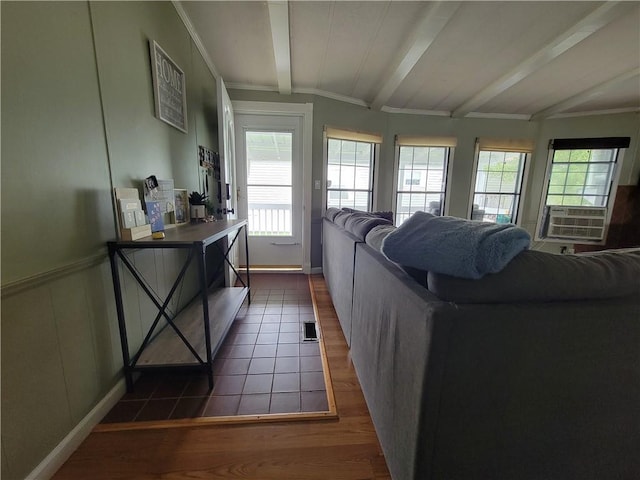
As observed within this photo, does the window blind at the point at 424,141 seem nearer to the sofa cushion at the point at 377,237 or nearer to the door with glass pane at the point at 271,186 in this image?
the door with glass pane at the point at 271,186

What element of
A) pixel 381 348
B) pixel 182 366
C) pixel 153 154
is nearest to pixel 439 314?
pixel 381 348

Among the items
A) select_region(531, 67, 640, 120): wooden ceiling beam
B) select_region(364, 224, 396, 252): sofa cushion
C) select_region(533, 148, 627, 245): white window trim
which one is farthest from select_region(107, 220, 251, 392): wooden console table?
select_region(533, 148, 627, 245): white window trim

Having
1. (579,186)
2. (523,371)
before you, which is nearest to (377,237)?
(523,371)

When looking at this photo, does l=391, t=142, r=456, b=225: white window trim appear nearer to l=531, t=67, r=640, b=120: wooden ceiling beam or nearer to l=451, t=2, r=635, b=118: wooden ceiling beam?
l=451, t=2, r=635, b=118: wooden ceiling beam

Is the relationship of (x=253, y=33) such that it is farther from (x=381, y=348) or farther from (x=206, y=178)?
(x=381, y=348)

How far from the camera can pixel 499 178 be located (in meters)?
4.03

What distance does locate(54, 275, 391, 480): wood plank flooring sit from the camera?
0.94m

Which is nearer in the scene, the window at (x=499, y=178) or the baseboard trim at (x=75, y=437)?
the baseboard trim at (x=75, y=437)

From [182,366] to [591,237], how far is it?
5.56m

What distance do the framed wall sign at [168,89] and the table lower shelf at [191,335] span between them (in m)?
1.34

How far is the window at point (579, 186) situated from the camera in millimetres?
3727

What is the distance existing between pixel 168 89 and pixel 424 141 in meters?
3.30

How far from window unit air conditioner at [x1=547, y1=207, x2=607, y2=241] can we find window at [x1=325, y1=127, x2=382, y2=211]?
299 centimetres

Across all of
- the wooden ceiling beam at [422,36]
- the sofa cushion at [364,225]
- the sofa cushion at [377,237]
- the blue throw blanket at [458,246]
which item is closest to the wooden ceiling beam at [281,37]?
the wooden ceiling beam at [422,36]
